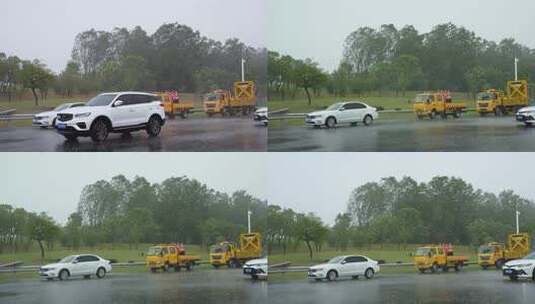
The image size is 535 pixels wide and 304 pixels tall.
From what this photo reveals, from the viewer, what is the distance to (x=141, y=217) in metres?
11.9

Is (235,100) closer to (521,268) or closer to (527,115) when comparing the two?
(527,115)

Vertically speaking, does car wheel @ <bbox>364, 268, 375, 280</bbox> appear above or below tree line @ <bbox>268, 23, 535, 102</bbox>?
below

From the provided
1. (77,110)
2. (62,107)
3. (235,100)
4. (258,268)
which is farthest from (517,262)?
(62,107)

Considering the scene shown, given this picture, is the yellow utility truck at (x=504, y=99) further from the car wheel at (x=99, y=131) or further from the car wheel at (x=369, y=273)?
the car wheel at (x=99, y=131)

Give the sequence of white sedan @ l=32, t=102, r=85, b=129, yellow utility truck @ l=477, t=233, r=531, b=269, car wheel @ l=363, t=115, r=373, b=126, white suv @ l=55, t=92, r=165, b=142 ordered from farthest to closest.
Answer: car wheel @ l=363, t=115, r=373, b=126 → yellow utility truck @ l=477, t=233, r=531, b=269 → white sedan @ l=32, t=102, r=85, b=129 → white suv @ l=55, t=92, r=165, b=142

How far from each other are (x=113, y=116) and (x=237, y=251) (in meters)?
2.91

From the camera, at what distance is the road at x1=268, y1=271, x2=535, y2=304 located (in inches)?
446

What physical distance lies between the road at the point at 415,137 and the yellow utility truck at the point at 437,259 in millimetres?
1580

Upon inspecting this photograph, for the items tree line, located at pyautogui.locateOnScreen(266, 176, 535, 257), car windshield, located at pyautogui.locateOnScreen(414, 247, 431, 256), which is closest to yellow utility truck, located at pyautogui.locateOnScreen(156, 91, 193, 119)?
tree line, located at pyautogui.locateOnScreen(266, 176, 535, 257)

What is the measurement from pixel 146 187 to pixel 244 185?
155cm

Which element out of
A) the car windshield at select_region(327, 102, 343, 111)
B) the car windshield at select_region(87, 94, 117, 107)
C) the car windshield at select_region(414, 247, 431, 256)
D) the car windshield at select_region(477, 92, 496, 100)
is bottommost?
the car windshield at select_region(414, 247, 431, 256)

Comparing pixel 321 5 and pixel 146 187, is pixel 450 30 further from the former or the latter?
pixel 146 187

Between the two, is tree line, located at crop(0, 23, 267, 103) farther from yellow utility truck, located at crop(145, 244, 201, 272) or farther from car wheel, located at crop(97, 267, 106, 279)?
car wheel, located at crop(97, 267, 106, 279)

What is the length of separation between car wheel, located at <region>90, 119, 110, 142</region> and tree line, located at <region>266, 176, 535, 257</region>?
2864 millimetres
